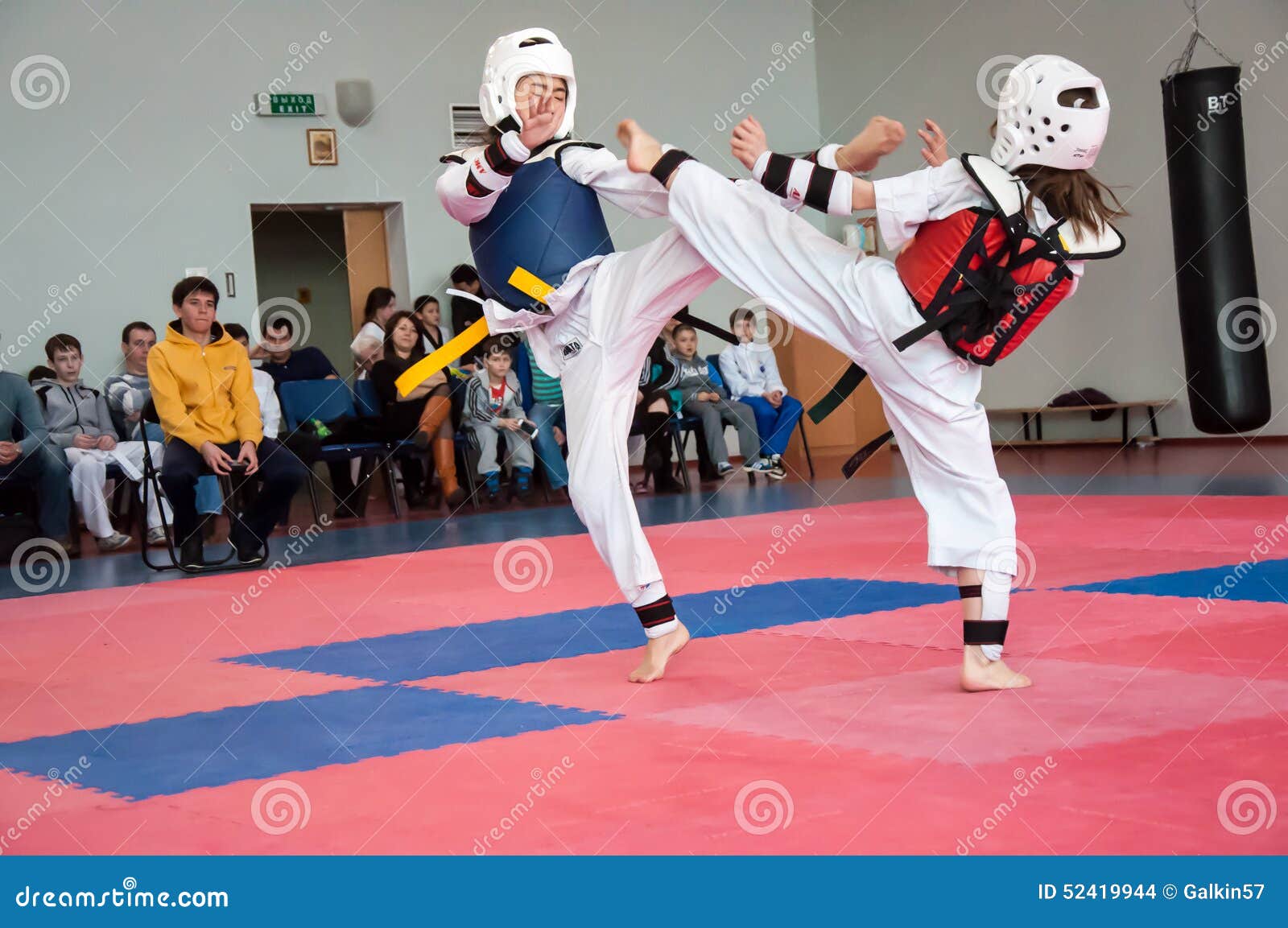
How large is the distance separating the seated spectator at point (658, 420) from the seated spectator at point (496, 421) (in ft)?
2.77

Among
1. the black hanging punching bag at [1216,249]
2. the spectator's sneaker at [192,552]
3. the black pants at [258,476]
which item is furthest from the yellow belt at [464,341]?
the black hanging punching bag at [1216,249]

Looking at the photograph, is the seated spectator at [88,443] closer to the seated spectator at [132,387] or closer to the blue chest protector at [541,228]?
the seated spectator at [132,387]

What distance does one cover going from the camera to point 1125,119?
1108 cm

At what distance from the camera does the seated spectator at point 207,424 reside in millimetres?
6383

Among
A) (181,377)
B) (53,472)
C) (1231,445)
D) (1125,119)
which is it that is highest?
(1125,119)

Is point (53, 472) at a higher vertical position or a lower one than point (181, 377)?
lower

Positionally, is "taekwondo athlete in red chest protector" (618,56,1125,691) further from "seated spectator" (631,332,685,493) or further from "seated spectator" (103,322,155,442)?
"seated spectator" (103,322,155,442)

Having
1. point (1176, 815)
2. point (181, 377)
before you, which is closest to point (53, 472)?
point (181, 377)

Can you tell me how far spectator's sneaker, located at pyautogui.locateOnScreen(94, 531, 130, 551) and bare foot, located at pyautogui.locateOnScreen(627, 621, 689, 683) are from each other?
19.2 feet

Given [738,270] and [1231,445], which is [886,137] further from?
[1231,445]

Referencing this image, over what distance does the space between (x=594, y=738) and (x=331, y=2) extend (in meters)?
10.2

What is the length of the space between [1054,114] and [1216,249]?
24.3 feet

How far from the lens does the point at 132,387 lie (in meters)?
9.00
